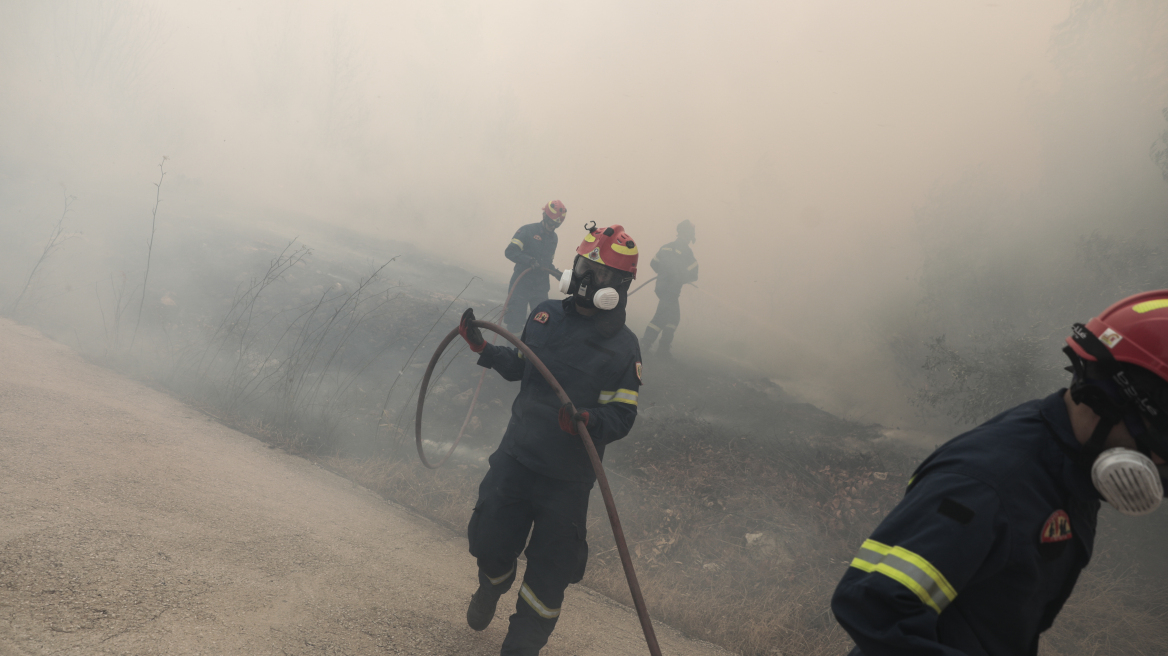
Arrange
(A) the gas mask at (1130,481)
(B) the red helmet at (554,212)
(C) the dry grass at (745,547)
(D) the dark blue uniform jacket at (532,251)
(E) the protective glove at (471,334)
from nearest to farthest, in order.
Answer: (A) the gas mask at (1130,481) < (E) the protective glove at (471,334) < (C) the dry grass at (745,547) < (D) the dark blue uniform jacket at (532,251) < (B) the red helmet at (554,212)

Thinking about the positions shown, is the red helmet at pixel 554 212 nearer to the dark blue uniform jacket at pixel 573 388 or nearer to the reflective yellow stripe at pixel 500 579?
the dark blue uniform jacket at pixel 573 388

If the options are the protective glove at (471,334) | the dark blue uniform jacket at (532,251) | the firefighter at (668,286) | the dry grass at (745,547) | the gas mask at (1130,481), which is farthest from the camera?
the firefighter at (668,286)

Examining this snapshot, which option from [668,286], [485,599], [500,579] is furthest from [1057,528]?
[668,286]

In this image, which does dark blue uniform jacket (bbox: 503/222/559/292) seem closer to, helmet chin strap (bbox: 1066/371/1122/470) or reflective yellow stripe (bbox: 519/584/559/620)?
reflective yellow stripe (bbox: 519/584/559/620)

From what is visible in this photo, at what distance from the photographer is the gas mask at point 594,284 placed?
2627 mm

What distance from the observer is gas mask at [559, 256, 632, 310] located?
8.62ft

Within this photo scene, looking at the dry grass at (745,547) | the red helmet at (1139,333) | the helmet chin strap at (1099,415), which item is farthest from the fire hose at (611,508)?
the dry grass at (745,547)

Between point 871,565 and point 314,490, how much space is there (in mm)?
3989

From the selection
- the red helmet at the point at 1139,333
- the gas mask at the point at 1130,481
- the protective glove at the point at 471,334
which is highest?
the red helmet at the point at 1139,333

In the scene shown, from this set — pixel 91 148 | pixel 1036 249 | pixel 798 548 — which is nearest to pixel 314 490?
pixel 798 548

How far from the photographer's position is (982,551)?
43.8 inches

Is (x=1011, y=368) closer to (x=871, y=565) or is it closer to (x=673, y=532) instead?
(x=673, y=532)

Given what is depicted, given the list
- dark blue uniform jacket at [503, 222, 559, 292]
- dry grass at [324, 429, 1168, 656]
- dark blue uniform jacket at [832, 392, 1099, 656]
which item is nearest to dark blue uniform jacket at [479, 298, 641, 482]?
dark blue uniform jacket at [832, 392, 1099, 656]

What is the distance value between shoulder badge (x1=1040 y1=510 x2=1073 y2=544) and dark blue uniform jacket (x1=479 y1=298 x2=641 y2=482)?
5.10 ft
